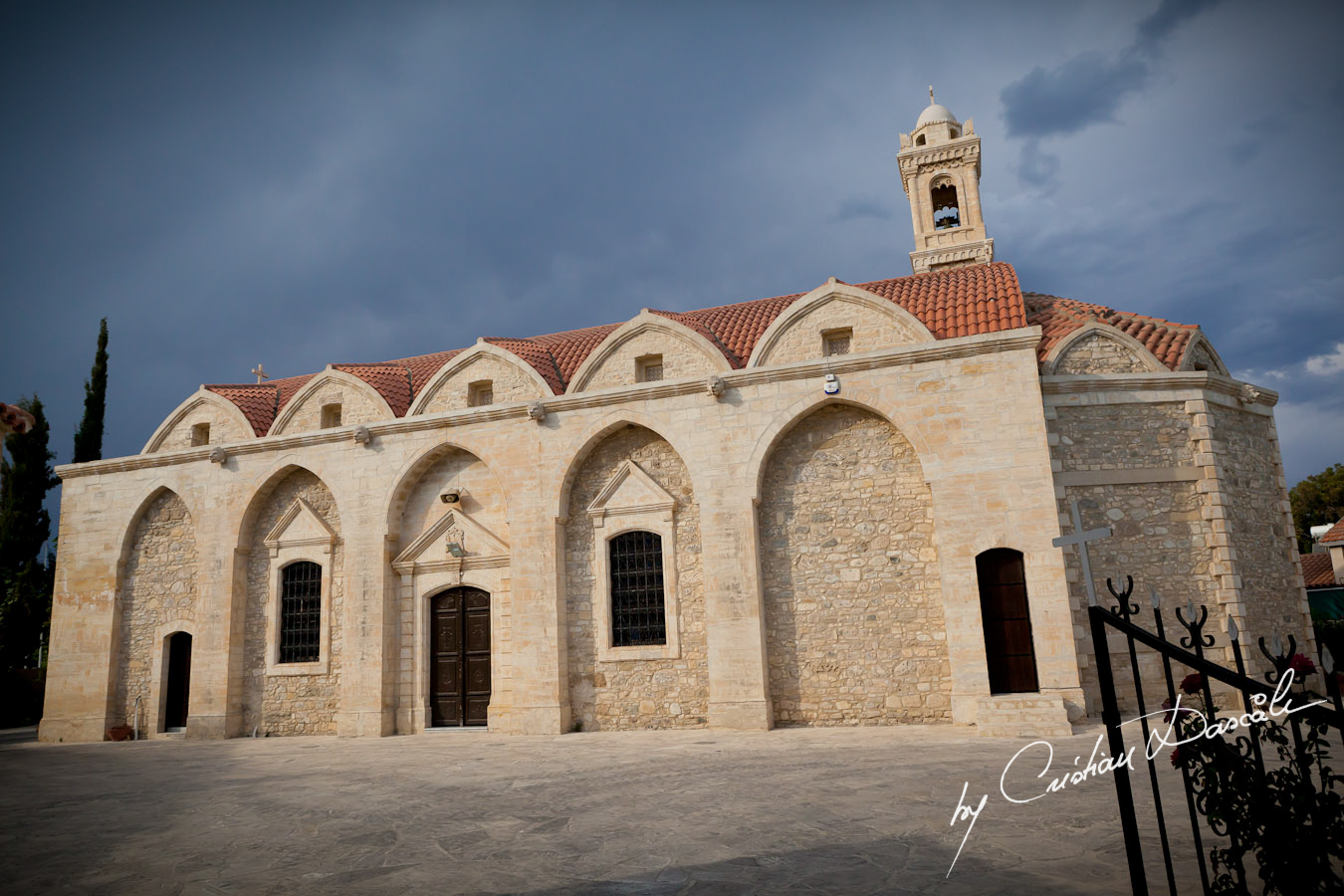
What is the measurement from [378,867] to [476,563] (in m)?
9.18

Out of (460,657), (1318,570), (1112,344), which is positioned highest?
(1112,344)

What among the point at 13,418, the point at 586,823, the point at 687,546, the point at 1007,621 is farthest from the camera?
the point at 687,546

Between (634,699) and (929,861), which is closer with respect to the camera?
(929,861)

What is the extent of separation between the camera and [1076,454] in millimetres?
12195

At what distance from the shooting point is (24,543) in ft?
76.1

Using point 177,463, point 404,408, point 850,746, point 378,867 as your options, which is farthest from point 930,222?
point 378,867

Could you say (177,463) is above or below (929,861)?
above

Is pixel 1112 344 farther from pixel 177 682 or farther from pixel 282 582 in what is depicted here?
pixel 177 682

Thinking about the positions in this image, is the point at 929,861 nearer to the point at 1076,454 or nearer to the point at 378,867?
the point at 378,867

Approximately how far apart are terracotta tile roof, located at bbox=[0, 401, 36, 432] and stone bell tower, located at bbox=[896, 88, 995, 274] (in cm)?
1930

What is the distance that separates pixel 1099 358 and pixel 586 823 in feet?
35.3

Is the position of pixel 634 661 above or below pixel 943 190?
below

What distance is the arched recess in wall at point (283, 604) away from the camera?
1485cm

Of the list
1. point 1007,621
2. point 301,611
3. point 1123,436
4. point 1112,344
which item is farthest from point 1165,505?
point 301,611
